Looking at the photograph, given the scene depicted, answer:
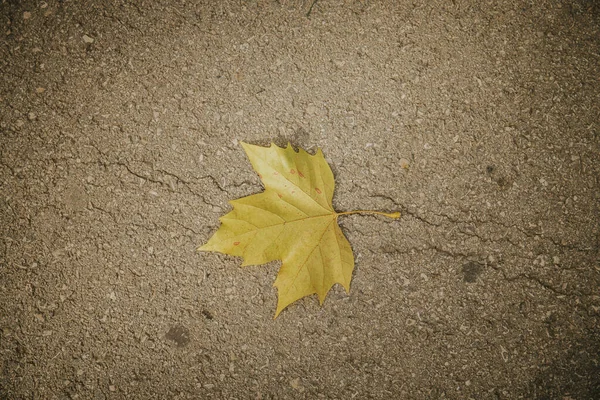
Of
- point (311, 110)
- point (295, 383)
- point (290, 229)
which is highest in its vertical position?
point (311, 110)

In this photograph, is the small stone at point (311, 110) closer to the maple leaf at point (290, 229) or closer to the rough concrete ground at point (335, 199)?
the rough concrete ground at point (335, 199)

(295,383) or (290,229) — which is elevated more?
(290,229)

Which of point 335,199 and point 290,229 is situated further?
point 335,199

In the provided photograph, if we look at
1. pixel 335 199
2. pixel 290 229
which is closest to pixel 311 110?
pixel 335 199

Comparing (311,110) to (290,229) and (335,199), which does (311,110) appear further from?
(290,229)

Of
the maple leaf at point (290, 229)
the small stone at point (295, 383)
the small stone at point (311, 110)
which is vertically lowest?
the small stone at point (295, 383)

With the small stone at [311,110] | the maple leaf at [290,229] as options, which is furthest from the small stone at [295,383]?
the small stone at [311,110]
